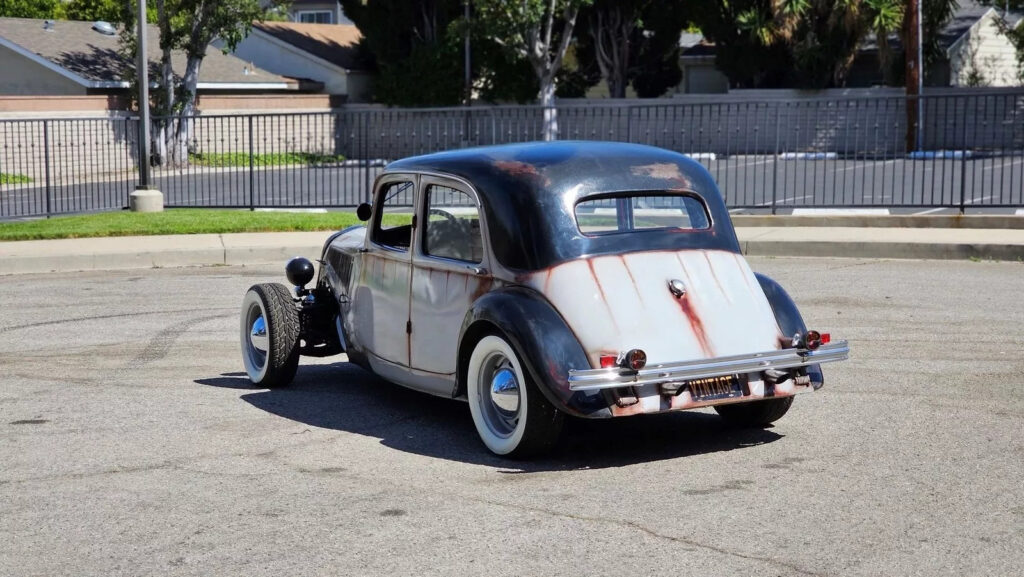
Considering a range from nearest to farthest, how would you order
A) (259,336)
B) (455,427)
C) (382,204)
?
(455,427)
(382,204)
(259,336)

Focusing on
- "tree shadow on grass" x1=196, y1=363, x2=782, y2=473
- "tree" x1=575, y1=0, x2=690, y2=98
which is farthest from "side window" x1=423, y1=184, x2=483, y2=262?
"tree" x1=575, y1=0, x2=690, y2=98

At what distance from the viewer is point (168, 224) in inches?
761

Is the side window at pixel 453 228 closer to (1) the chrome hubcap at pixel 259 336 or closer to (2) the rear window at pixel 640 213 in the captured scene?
(2) the rear window at pixel 640 213

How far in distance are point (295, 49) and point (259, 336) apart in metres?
48.3

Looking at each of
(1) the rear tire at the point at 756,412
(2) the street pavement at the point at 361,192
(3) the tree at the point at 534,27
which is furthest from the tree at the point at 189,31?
(1) the rear tire at the point at 756,412

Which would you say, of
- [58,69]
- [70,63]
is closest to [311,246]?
[58,69]

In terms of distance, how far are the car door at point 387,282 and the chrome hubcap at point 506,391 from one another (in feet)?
3.44

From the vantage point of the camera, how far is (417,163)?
27.5 feet

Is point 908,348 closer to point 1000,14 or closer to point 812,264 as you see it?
point 812,264

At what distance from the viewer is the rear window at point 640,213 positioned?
7.45 metres

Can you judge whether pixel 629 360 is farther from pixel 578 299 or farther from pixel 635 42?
pixel 635 42

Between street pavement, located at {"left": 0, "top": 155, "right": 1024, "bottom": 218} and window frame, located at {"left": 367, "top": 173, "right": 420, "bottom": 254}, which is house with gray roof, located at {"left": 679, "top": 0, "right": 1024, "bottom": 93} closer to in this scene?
street pavement, located at {"left": 0, "top": 155, "right": 1024, "bottom": 218}

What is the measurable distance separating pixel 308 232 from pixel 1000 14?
1554 inches

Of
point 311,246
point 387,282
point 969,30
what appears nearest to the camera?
point 387,282
